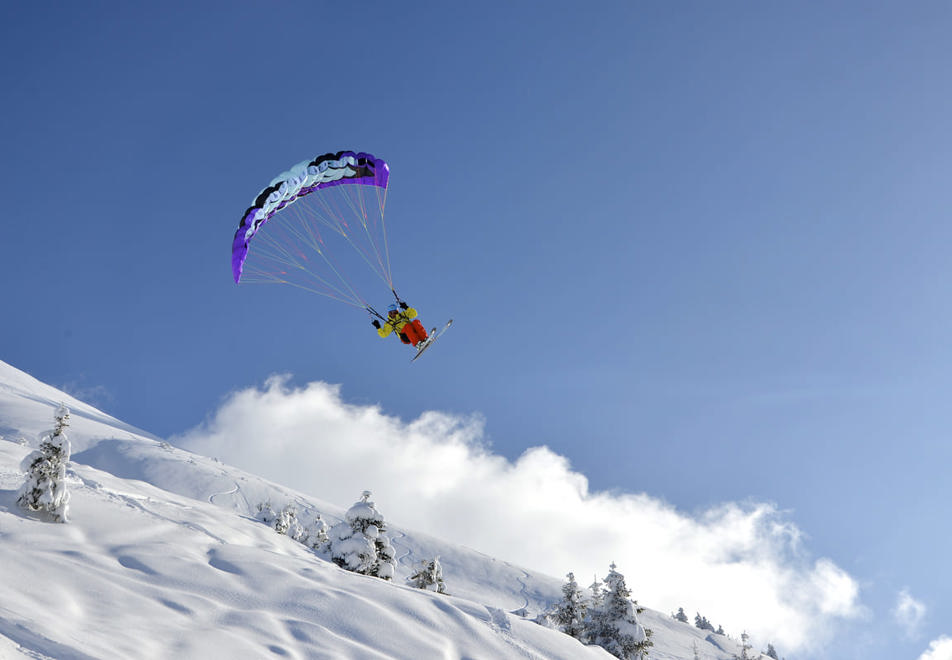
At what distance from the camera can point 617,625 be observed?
27703mm

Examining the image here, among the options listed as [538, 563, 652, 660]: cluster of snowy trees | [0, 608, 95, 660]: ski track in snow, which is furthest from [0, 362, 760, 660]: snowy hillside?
[538, 563, 652, 660]: cluster of snowy trees

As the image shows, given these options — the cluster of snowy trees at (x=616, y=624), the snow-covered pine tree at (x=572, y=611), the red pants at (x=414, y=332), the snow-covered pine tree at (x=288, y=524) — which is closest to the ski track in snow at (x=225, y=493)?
the snow-covered pine tree at (x=288, y=524)

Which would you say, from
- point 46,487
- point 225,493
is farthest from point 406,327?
point 225,493

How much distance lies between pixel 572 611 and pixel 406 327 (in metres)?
20.8

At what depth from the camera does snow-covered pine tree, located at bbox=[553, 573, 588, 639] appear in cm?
3269

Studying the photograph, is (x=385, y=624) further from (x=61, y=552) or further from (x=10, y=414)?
(x=10, y=414)

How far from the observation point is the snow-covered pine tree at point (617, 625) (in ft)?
89.4

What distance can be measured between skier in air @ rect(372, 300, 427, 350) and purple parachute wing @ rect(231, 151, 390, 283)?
508 cm

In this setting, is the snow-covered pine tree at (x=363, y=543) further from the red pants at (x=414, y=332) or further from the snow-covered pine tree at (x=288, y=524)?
the snow-covered pine tree at (x=288, y=524)

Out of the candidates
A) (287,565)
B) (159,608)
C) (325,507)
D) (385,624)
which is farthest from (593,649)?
(325,507)

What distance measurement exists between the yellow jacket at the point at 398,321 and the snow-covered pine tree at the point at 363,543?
1224cm

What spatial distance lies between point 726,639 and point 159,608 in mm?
95597

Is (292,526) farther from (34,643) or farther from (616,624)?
(34,643)

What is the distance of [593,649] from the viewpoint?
1588cm
